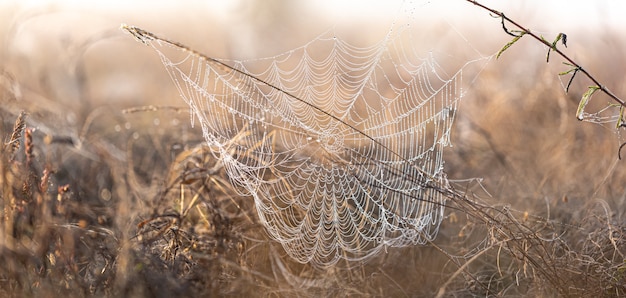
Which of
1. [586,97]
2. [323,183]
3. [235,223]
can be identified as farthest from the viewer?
[323,183]

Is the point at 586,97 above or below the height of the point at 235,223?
above

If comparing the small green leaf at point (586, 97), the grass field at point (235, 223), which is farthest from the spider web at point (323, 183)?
the small green leaf at point (586, 97)

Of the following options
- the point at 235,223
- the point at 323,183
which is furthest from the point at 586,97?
the point at 323,183

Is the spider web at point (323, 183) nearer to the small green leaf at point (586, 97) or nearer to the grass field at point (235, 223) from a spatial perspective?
the grass field at point (235, 223)

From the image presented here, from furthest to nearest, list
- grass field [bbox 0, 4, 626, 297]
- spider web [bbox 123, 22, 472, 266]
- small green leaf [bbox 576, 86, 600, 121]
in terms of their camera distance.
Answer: spider web [bbox 123, 22, 472, 266] < grass field [bbox 0, 4, 626, 297] < small green leaf [bbox 576, 86, 600, 121]

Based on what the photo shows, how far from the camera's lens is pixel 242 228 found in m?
2.90

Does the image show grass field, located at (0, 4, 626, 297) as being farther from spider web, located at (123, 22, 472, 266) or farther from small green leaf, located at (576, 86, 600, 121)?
small green leaf, located at (576, 86, 600, 121)

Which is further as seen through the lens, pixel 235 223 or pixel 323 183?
pixel 323 183

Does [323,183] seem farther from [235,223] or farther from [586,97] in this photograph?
[586,97]

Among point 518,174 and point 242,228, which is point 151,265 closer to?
point 242,228

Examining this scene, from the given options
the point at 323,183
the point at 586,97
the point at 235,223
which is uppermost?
the point at 586,97

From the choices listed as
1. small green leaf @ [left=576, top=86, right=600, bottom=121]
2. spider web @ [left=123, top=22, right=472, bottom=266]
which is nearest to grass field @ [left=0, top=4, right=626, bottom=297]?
spider web @ [left=123, top=22, right=472, bottom=266]

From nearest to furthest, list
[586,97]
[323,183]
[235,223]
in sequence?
[586,97] < [235,223] < [323,183]

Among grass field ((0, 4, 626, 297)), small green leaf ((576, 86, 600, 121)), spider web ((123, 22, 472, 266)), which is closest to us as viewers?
small green leaf ((576, 86, 600, 121))
